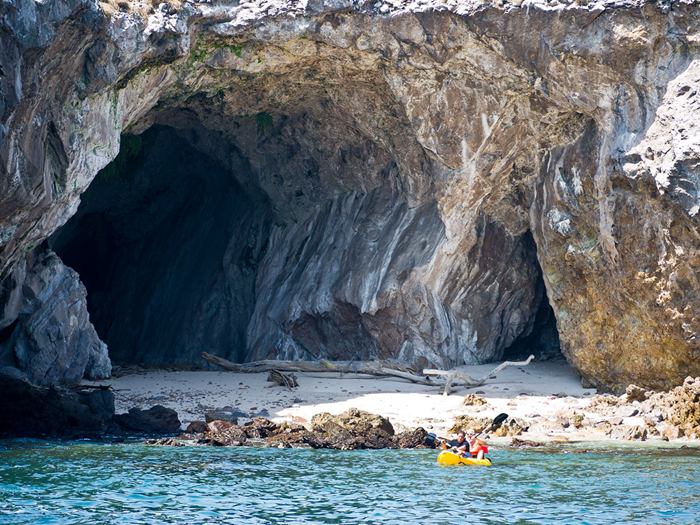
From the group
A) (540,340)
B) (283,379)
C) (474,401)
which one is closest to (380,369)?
(283,379)

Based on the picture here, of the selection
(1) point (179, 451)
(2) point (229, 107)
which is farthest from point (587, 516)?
(2) point (229, 107)

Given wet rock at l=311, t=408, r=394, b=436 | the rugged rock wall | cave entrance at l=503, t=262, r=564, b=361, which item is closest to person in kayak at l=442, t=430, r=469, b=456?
wet rock at l=311, t=408, r=394, b=436

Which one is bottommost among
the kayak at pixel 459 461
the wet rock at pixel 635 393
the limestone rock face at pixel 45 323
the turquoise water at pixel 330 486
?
the turquoise water at pixel 330 486

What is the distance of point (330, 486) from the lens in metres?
17.8

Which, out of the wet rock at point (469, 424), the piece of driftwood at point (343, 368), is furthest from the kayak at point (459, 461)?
the piece of driftwood at point (343, 368)

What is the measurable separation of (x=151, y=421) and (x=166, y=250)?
15331 mm

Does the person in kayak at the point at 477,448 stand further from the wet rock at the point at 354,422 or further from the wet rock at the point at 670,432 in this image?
the wet rock at the point at 670,432

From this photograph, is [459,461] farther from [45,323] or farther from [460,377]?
[45,323]

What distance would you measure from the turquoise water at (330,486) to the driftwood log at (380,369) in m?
5.06

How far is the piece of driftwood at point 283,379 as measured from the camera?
86.6ft

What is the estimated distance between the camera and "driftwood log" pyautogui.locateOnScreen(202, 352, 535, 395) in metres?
26.3

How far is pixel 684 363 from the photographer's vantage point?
2445 cm

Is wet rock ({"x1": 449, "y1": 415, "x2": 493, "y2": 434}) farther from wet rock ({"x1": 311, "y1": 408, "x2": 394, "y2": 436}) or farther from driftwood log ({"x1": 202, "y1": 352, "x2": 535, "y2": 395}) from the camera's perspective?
driftwood log ({"x1": 202, "y1": 352, "x2": 535, "y2": 395})

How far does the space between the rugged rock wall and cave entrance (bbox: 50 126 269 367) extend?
173 centimetres
